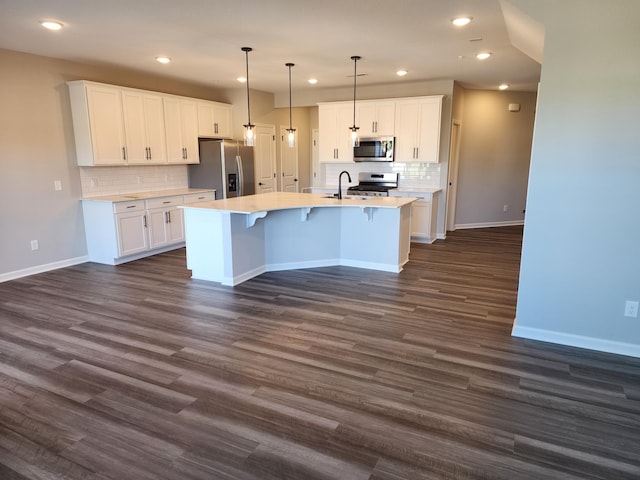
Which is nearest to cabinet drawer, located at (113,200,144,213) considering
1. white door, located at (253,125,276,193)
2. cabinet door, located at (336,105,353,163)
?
white door, located at (253,125,276,193)

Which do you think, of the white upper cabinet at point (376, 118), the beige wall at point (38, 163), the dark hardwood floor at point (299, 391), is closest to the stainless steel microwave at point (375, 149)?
the white upper cabinet at point (376, 118)

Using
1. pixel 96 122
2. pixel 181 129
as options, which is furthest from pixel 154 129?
pixel 96 122

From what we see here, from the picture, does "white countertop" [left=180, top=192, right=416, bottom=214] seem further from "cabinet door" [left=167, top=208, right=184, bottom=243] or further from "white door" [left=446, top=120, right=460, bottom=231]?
"white door" [left=446, top=120, right=460, bottom=231]

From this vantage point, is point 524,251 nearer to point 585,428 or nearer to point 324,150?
point 585,428

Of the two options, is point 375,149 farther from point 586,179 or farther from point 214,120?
point 586,179

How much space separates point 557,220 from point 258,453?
2.63m

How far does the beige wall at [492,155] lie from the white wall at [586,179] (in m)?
5.21

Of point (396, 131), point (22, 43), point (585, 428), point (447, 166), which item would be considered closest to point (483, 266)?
point (447, 166)

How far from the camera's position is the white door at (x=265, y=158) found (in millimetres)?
8016

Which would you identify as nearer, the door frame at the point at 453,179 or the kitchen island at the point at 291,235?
the kitchen island at the point at 291,235

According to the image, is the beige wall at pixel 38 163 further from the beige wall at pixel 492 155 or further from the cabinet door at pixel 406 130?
the beige wall at pixel 492 155

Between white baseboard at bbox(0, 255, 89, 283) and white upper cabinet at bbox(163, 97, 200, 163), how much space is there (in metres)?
1.98

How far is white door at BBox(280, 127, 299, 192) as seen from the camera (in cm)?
874

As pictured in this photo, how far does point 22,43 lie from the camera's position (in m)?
4.36
